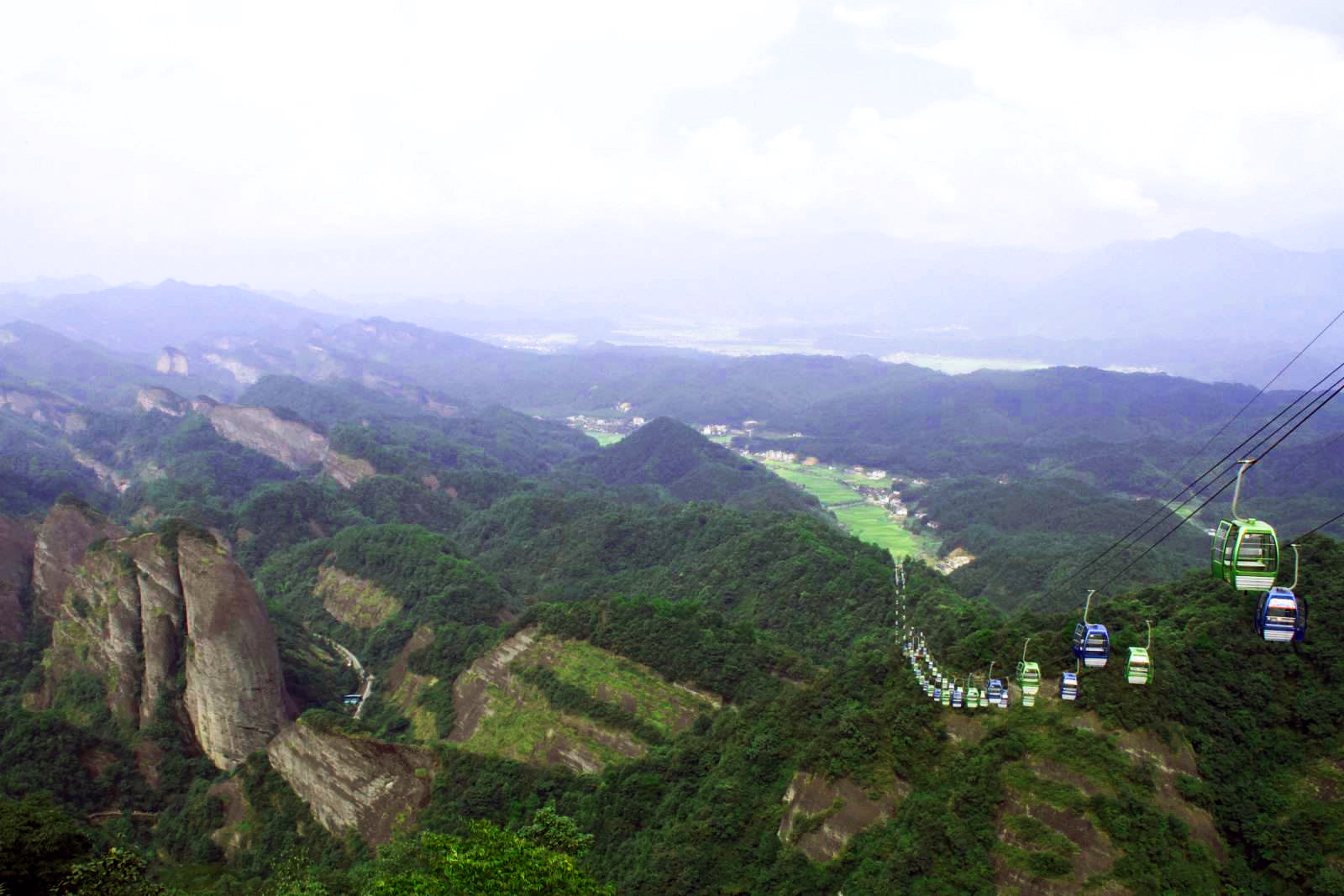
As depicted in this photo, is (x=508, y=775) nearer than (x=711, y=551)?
Yes

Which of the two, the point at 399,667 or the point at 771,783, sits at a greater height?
the point at 771,783

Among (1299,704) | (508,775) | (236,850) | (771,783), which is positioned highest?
(1299,704)

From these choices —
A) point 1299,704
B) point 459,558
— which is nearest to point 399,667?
point 459,558

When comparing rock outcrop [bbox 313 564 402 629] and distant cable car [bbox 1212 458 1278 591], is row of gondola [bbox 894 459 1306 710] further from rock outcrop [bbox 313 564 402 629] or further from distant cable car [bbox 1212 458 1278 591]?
rock outcrop [bbox 313 564 402 629]

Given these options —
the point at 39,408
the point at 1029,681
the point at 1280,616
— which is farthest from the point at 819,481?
the point at 39,408

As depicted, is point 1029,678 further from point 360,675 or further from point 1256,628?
point 360,675

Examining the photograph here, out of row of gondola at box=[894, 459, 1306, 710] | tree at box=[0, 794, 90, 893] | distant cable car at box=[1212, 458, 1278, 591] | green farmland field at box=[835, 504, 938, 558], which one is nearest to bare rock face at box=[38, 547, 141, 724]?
tree at box=[0, 794, 90, 893]

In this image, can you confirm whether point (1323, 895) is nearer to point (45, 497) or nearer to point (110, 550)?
point (110, 550)

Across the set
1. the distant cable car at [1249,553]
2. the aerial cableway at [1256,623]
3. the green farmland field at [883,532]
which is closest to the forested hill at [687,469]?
the green farmland field at [883,532]
